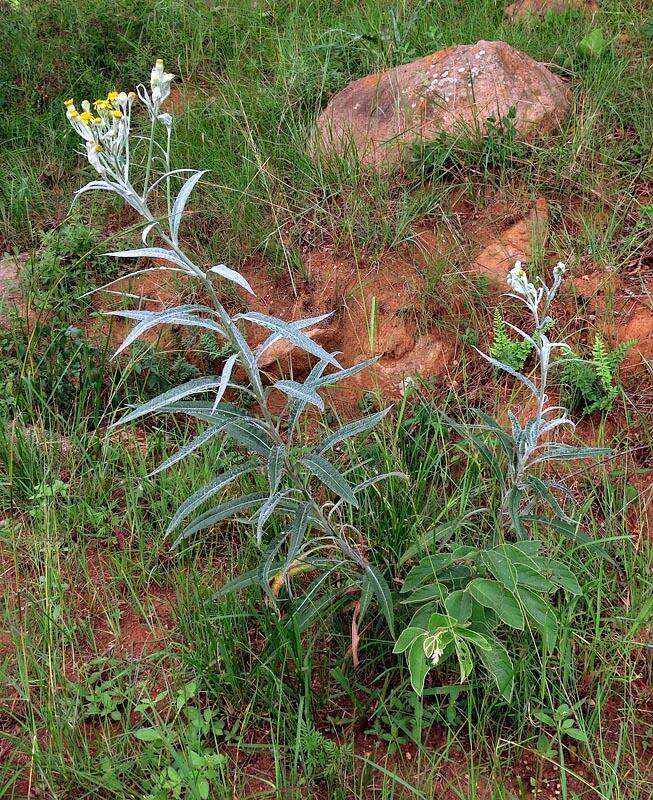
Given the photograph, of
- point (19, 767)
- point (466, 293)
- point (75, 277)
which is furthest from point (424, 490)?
point (75, 277)

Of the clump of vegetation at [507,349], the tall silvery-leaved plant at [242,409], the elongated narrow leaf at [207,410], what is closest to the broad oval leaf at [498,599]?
the tall silvery-leaved plant at [242,409]

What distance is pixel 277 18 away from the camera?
15.4 ft

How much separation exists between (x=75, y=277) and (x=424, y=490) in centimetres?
195

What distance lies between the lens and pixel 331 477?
78.4 inches

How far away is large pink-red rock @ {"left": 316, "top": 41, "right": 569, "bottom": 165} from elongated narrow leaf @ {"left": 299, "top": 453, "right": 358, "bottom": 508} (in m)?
2.05

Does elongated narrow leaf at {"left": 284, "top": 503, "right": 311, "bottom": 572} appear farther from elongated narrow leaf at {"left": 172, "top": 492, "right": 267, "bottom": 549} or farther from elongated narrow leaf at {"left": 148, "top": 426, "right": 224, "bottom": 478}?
elongated narrow leaf at {"left": 148, "top": 426, "right": 224, "bottom": 478}

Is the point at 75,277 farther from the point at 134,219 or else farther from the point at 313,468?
the point at 313,468

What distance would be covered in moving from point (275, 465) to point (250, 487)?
2.78 ft

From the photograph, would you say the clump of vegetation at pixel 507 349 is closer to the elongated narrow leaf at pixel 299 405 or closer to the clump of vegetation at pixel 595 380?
the clump of vegetation at pixel 595 380

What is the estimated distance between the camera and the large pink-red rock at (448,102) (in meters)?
3.61

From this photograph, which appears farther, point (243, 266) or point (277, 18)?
point (277, 18)

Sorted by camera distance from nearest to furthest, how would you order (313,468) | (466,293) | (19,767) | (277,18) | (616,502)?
1. (313,468)
2. (19,767)
3. (616,502)
4. (466,293)
5. (277,18)

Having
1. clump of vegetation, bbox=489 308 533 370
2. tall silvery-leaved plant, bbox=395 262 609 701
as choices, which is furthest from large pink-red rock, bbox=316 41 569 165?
tall silvery-leaved plant, bbox=395 262 609 701

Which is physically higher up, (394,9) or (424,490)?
(394,9)
